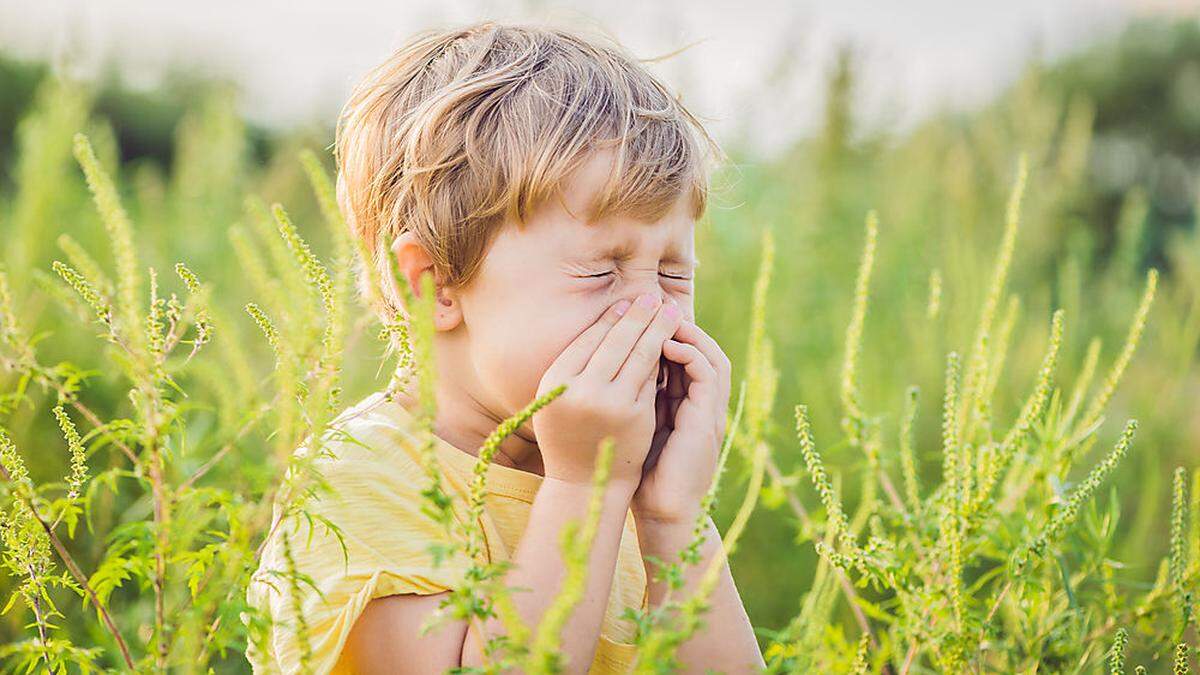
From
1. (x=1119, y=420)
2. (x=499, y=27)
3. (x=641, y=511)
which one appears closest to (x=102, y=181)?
(x=641, y=511)

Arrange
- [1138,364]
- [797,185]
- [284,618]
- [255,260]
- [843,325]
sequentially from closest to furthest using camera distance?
1. [255,260]
2. [284,618]
3. [843,325]
4. [797,185]
5. [1138,364]

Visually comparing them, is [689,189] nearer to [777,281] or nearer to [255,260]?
[255,260]

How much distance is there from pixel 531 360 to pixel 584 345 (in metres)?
0.09

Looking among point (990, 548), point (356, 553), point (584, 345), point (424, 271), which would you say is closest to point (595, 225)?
point (584, 345)

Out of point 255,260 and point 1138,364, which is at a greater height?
point 255,260

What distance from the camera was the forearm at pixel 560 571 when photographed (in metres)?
Answer: 1.51

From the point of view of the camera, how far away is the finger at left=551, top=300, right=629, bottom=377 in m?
1.66

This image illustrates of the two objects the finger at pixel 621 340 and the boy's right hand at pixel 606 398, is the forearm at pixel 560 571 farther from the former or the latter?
the finger at pixel 621 340

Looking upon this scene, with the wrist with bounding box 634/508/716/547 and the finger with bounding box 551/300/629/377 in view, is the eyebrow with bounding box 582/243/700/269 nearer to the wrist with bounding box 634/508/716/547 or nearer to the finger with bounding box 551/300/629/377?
the finger with bounding box 551/300/629/377

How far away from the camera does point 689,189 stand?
1876 mm

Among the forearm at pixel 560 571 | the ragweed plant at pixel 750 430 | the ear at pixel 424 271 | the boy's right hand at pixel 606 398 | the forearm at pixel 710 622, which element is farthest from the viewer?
the ear at pixel 424 271

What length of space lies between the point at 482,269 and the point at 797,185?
10.6 feet

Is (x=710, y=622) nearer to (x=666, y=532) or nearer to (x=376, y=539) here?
(x=666, y=532)

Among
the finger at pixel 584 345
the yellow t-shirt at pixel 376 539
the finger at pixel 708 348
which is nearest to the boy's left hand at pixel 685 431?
the finger at pixel 708 348
